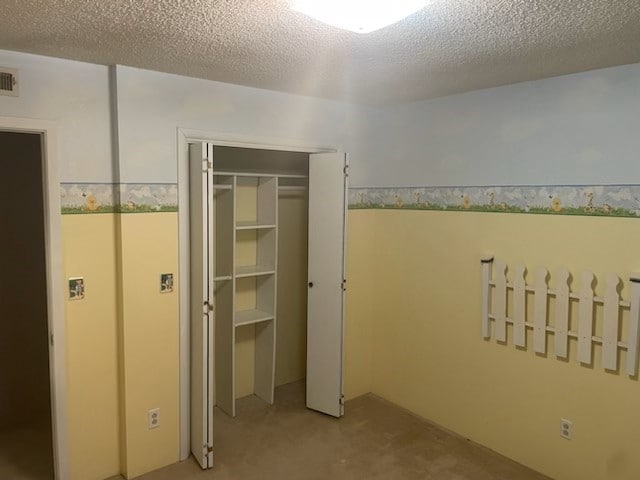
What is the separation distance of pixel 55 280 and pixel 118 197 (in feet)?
1.82

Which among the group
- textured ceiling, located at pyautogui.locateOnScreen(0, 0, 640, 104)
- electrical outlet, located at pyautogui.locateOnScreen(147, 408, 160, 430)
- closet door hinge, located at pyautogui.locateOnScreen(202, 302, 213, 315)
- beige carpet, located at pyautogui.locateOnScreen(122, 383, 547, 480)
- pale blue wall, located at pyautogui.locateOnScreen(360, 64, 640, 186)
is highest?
textured ceiling, located at pyautogui.locateOnScreen(0, 0, 640, 104)

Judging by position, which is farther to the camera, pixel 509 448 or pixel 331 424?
pixel 331 424

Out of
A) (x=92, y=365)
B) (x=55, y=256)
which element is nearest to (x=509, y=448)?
(x=92, y=365)

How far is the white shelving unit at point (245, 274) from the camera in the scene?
3521mm

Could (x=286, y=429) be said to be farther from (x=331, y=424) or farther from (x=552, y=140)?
(x=552, y=140)

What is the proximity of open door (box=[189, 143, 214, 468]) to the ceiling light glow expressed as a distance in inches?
51.6

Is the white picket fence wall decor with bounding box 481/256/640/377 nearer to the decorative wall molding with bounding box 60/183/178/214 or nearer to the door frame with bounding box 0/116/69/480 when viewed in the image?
the decorative wall molding with bounding box 60/183/178/214

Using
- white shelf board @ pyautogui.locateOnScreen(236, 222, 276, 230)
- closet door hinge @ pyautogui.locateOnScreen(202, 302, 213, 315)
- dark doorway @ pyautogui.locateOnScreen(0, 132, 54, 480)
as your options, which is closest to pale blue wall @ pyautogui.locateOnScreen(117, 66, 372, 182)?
white shelf board @ pyautogui.locateOnScreen(236, 222, 276, 230)

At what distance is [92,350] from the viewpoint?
272cm

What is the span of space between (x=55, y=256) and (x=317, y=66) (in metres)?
1.74

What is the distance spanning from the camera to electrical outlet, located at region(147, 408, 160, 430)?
288 cm

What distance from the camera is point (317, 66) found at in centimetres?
259

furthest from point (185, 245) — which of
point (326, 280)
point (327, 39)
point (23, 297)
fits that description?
point (327, 39)

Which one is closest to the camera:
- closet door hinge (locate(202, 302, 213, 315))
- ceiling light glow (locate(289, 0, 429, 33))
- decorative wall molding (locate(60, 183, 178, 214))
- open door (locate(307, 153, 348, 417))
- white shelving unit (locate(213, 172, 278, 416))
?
ceiling light glow (locate(289, 0, 429, 33))
